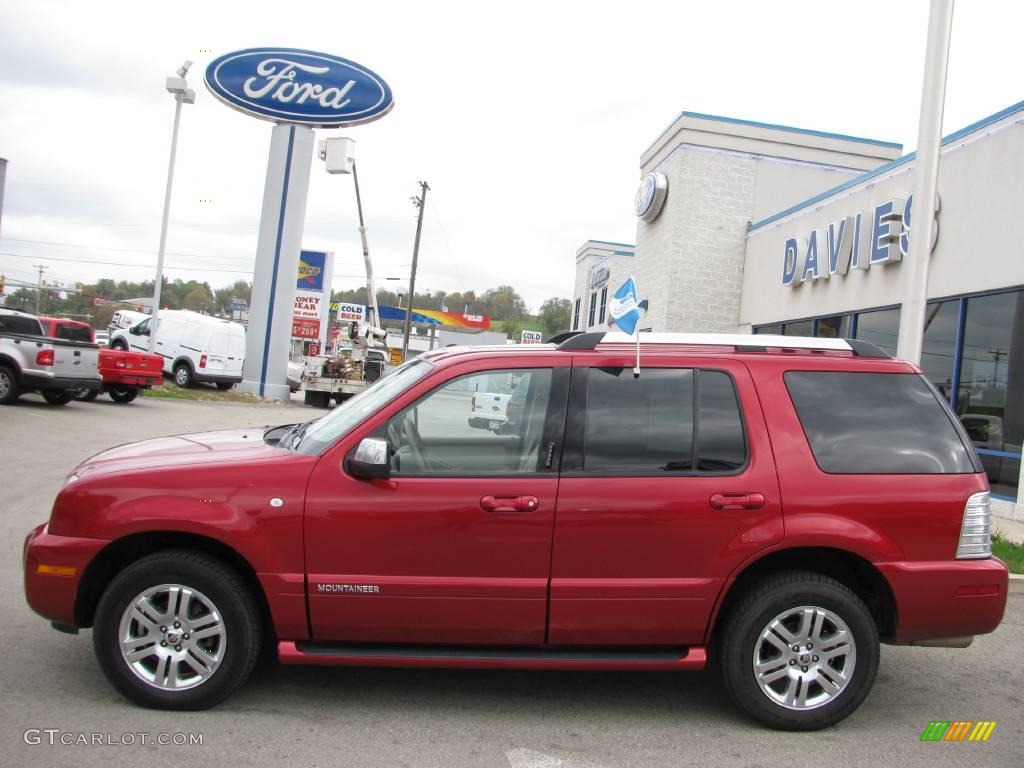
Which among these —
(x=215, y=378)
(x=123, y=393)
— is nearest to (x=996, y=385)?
(x=123, y=393)

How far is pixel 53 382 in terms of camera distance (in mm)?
16359

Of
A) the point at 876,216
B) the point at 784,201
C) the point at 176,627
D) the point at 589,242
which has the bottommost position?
the point at 176,627

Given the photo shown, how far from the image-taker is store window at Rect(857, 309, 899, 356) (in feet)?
44.2

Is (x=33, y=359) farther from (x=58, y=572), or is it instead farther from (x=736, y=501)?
(x=736, y=501)

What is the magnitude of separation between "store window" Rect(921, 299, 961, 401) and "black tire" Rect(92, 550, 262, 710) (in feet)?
34.3

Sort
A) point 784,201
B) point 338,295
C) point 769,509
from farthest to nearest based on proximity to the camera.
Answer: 1. point 338,295
2. point 784,201
3. point 769,509

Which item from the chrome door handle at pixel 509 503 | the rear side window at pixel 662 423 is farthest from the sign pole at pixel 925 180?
the chrome door handle at pixel 509 503

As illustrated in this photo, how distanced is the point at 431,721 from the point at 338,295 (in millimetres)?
118198

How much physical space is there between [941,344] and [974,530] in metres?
8.73

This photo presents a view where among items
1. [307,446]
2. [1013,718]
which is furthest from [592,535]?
[1013,718]

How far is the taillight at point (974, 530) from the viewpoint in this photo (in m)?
4.19

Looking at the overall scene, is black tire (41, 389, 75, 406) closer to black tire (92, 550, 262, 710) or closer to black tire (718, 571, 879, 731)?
black tire (92, 550, 262, 710)

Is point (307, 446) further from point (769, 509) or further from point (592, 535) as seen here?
point (769, 509)

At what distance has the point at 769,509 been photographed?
4.10 meters
